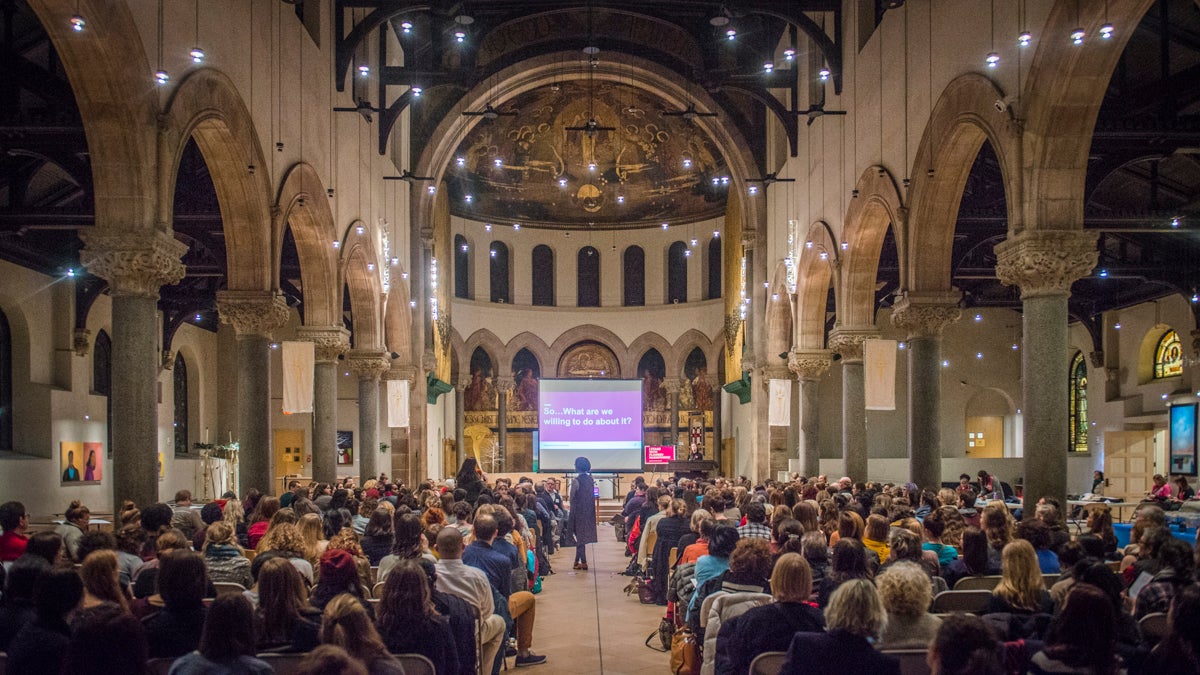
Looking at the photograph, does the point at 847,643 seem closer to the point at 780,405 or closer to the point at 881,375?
the point at 881,375

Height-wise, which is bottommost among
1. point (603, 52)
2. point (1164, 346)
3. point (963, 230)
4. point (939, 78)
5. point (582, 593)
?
point (582, 593)

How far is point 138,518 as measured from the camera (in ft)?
28.3

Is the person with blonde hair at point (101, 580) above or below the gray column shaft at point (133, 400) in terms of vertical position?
below

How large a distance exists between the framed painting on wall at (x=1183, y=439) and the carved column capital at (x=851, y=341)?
7.25 m

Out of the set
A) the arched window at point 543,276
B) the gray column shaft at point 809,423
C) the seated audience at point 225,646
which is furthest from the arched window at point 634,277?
the seated audience at point 225,646

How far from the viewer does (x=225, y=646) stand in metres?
3.96

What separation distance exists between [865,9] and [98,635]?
56.8 ft

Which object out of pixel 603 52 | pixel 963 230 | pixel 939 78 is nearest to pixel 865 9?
pixel 963 230

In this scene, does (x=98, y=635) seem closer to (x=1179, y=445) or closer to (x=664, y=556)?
(x=664, y=556)

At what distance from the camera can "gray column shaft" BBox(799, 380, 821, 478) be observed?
2208 centimetres

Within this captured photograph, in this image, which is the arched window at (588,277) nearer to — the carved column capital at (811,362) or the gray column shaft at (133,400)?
the carved column capital at (811,362)

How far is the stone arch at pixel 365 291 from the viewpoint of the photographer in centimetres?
2084

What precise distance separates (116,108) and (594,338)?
90.7ft

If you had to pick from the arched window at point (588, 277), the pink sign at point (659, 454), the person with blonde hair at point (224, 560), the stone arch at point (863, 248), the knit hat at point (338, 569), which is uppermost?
the arched window at point (588, 277)
